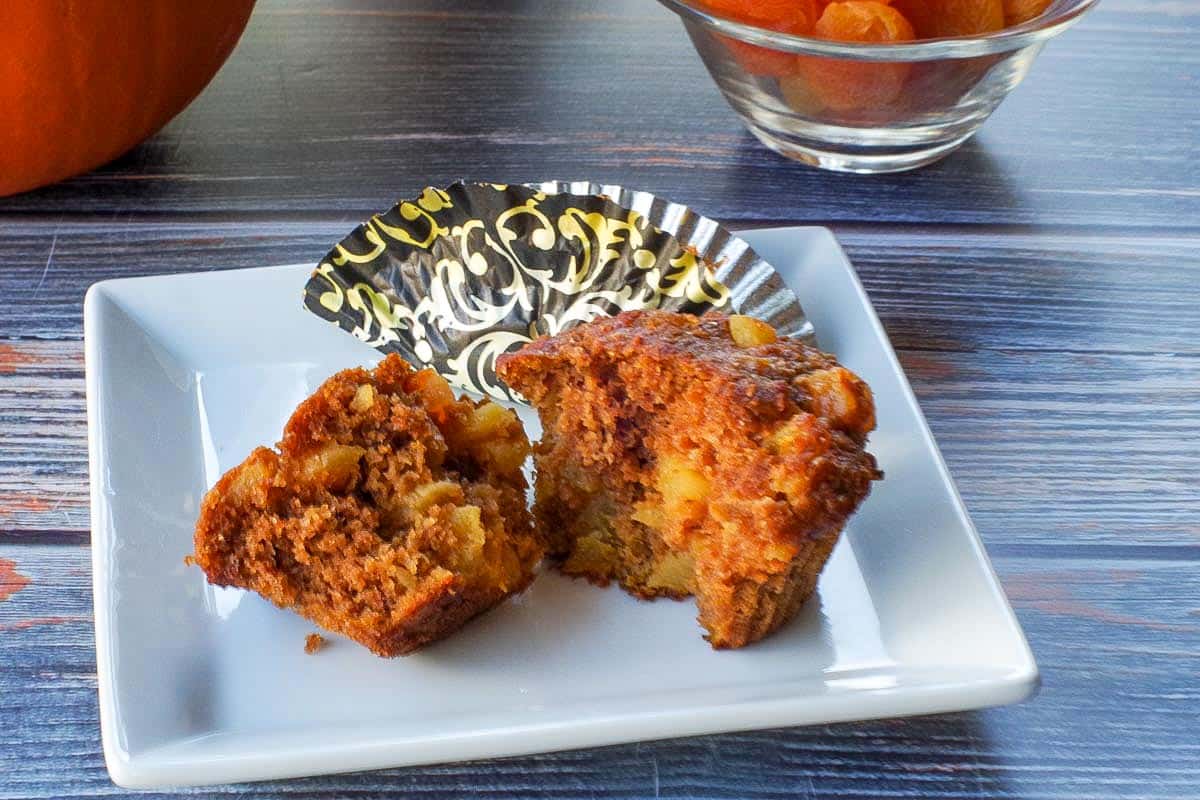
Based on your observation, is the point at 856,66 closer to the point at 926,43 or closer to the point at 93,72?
the point at 926,43

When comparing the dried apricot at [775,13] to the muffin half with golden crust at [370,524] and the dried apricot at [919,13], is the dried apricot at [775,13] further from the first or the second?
the muffin half with golden crust at [370,524]

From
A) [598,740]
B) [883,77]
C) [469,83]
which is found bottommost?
[469,83]

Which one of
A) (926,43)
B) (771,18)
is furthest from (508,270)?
(926,43)

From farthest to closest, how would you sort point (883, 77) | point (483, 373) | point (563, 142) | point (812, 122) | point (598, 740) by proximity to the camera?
point (563, 142) < point (812, 122) < point (883, 77) < point (483, 373) < point (598, 740)

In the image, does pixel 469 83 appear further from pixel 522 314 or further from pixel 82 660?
pixel 82 660

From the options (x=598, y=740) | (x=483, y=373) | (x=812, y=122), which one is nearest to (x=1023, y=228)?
(x=812, y=122)

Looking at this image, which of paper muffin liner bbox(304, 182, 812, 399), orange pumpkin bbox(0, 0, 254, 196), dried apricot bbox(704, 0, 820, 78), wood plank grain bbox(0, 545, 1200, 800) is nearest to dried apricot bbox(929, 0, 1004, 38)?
dried apricot bbox(704, 0, 820, 78)

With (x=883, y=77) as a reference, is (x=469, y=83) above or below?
below

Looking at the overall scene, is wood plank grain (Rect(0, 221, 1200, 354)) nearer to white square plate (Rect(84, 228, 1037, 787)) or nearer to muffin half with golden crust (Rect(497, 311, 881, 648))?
white square plate (Rect(84, 228, 1037, 787))
